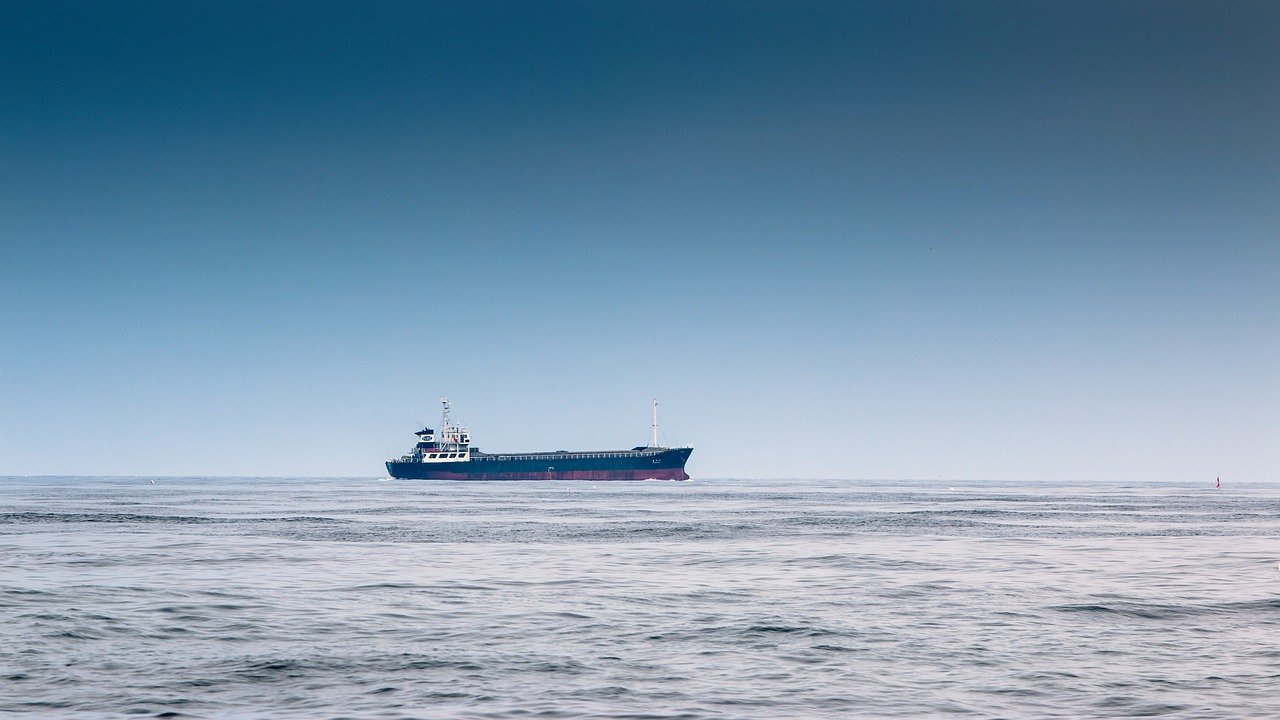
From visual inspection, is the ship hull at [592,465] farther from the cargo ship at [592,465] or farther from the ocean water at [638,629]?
the ocean water at [638,629]

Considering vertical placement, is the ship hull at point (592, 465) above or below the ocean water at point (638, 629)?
above

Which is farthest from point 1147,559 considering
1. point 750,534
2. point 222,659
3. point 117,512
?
point 117,512

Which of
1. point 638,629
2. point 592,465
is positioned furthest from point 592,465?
point 638,629

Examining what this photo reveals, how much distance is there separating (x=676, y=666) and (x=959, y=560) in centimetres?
2202

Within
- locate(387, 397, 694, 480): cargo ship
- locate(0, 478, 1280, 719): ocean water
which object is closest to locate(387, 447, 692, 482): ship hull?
locate(387, 397, 694, 480): cargo ship

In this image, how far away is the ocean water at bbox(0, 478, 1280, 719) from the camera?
1652cm

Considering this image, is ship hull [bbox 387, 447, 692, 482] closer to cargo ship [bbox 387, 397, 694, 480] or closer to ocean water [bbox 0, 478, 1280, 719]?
cargo ship [bbox 387, 397, 694, 480]

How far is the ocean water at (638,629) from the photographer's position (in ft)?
54.2

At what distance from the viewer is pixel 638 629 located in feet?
74.9

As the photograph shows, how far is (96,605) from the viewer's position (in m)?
25.8

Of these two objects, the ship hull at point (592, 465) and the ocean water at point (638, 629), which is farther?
the ship hull at point (592, 465)

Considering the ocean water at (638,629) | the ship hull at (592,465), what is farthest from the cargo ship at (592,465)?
the ocean water at (638,629)

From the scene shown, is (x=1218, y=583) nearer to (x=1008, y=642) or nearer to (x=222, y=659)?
(x=1008, y=642)

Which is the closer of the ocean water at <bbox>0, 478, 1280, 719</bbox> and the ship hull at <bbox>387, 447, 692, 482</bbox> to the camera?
the ocean water at <bbox>0, 478, 1280, 719</bbox>
